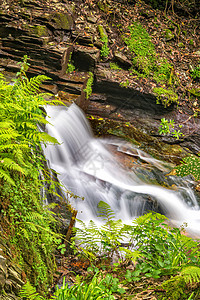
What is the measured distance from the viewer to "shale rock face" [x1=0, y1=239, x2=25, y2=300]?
191cm

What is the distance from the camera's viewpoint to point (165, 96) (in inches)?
407

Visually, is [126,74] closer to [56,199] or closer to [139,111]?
[139,111]

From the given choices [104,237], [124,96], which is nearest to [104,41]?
[124,96]

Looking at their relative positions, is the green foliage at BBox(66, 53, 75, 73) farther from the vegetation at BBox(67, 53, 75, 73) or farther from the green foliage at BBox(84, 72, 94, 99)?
the green foliage at BBox(84, 72, 94, 99)

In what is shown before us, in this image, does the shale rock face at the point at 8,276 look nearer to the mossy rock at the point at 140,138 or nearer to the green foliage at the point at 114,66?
the mossy rock at the point at 140,138

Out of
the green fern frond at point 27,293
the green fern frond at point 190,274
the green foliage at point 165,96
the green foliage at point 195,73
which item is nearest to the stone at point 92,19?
the green foliage at point 165,96

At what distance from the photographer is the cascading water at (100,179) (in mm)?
5838

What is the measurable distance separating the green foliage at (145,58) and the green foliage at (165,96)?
2.17 ft

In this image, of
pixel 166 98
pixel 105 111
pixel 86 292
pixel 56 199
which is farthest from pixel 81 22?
pixel 86 292

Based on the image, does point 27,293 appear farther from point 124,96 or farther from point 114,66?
point 114,66

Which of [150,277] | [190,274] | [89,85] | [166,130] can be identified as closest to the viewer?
[190,274]

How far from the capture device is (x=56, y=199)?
4.31m

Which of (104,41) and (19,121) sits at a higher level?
(104,41)

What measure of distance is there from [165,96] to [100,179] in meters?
5.63
